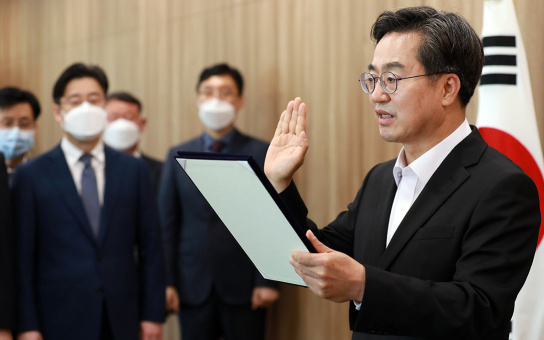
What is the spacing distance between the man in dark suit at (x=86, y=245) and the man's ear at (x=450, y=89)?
6.78ft

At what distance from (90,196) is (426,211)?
215cm

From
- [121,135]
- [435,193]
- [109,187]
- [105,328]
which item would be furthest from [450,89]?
[121,135]

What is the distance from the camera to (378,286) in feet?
5.22

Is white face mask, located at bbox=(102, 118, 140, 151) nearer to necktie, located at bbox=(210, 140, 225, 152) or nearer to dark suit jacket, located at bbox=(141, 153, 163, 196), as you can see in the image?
dark suit jacket, located at bbox=(141, 153, 163, 196)

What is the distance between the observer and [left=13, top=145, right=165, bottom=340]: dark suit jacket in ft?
11.0

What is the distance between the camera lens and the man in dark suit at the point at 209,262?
13.8ft

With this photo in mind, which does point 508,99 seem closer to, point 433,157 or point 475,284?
point 433,157

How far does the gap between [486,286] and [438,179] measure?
0.33m

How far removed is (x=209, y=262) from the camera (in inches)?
167

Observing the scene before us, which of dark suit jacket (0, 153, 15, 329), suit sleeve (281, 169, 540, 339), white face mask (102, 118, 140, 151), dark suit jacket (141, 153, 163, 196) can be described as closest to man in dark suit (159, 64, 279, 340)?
dark suit jacket (141, 153, 163, 196)

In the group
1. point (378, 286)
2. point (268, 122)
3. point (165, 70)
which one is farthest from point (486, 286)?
point (165, 70)

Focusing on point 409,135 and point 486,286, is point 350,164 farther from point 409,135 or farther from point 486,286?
point 486,286

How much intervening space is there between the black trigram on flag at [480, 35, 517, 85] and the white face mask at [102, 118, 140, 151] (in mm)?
3011

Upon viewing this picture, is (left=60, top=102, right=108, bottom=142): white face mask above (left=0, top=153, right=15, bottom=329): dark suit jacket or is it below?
above
